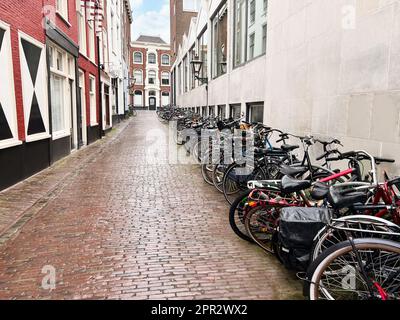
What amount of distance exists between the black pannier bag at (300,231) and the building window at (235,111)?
361 inches

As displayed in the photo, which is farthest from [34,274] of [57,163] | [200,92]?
[200,92]

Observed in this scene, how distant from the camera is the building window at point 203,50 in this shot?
1922cm

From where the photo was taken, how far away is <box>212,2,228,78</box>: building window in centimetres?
1410

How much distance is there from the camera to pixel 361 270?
2254mm

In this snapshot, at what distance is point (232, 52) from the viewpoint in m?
12.6

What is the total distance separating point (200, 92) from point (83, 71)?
882 centimetres

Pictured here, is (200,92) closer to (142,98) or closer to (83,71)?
(83,71)

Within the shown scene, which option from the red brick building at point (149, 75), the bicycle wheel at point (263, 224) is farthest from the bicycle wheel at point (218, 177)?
the red brick building at point (149, 75)

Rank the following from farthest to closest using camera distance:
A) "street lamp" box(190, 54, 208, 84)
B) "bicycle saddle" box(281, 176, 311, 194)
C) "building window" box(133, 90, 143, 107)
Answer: "building window" box(133, 90, 143, 107)
"street lamp" box(190, 54, 208, 84)
"bicycle saddle" box(281, 176, 311, 194)

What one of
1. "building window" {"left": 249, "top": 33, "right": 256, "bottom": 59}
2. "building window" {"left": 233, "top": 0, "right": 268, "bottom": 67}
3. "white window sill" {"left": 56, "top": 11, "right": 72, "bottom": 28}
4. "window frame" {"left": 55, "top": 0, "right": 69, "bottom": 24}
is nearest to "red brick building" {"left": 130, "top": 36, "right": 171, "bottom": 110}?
"building window" {"left": 233, "top": 0, "right": 268, "bottom": 67}

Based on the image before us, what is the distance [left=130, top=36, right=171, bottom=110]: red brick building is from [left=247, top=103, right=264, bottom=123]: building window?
51221mm

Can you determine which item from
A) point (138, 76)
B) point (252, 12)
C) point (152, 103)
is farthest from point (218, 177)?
point (138, 76)

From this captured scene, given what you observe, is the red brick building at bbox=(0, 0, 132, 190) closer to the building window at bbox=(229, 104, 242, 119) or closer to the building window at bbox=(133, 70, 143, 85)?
the building window at bbox=(229, 104, 242, 119)

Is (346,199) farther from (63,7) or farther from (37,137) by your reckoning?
(63,7)
